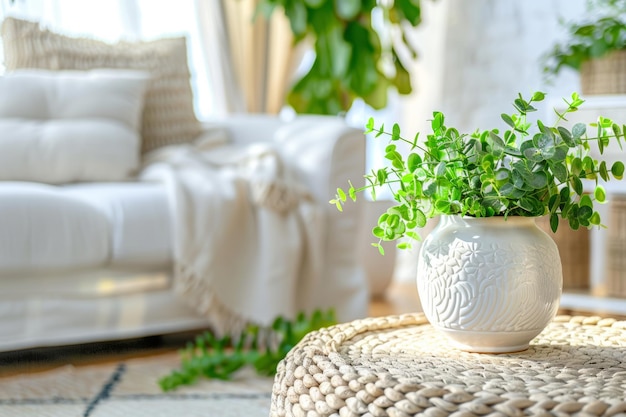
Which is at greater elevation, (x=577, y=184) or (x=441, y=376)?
(x=577, y=184)

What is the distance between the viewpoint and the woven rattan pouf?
746mm

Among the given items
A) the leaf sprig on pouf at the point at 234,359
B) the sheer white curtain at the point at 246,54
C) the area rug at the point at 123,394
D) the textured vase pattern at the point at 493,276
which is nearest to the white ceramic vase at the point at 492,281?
the textured vase pattern at the point at 493,276

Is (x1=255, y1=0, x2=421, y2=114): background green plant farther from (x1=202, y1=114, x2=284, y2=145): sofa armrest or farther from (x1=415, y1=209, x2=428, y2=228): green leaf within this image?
(x1=415, y1=209, x2=428, y2=228): green leaf

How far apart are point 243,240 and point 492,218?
1.38m

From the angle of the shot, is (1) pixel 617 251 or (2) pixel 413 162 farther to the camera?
(1) pixel 617 251

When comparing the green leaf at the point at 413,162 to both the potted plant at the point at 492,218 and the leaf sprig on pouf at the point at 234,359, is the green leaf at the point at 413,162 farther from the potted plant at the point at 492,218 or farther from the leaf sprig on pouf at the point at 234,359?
the leaf sprig on pouf at the point at 234,359

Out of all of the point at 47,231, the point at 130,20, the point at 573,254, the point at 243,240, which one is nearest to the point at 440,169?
the point at 47,231

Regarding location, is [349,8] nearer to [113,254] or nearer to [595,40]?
[595,40]

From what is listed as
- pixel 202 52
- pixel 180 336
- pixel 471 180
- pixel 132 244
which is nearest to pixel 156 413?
pixel 132 244

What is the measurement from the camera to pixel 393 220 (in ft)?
3.15

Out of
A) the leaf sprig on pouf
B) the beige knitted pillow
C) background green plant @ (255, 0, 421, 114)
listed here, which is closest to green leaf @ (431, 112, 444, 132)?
the leaf sprig on pouf

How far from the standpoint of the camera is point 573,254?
267cm

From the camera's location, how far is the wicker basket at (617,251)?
2.49 meters

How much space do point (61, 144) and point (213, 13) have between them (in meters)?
1.40
